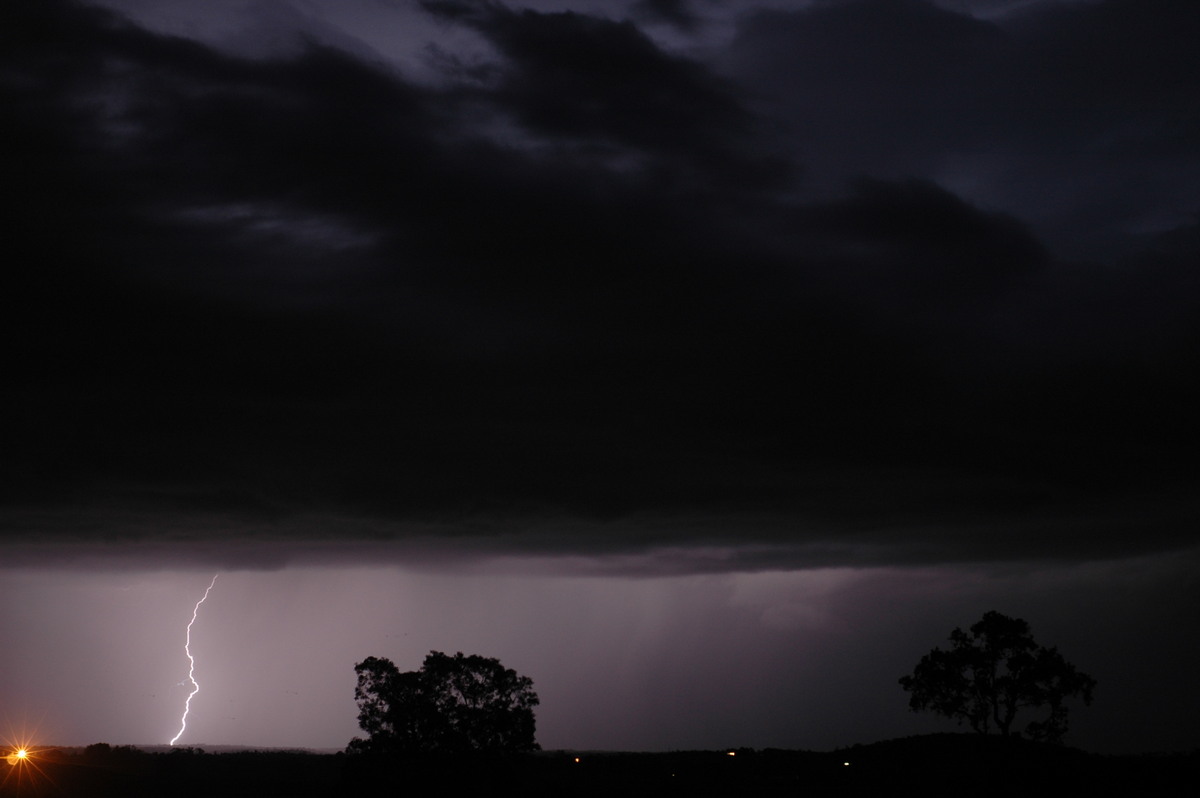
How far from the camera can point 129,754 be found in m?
164

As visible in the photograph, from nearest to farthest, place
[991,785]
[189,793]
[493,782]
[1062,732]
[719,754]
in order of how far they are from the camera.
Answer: [991,785] < [493,782] < [1062,732] < [189,793] < [719,754]

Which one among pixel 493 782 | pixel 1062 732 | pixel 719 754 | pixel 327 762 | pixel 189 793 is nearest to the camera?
pixel 493 782

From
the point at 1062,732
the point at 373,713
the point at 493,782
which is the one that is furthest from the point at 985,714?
the point at 373,713

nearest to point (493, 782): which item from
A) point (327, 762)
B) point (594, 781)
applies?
point (594, 781)

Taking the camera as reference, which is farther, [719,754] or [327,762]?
[327,762]

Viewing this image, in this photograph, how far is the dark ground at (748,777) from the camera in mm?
82125

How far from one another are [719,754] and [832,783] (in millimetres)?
47903

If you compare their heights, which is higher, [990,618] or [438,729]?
[990,618]

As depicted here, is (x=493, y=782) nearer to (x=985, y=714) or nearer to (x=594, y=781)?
(x=594, y=781)

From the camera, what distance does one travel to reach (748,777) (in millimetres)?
97312

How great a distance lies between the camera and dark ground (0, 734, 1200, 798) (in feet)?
269

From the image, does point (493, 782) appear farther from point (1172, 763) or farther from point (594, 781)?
point (1172, 763)

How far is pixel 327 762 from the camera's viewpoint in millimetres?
157500

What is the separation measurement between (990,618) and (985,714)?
8.06 metres
